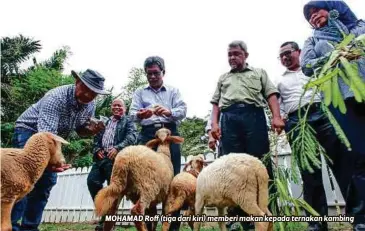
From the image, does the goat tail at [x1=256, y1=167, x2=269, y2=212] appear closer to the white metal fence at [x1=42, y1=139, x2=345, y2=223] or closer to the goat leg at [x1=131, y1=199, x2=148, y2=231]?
the goat leg at [x1=131, y1=199, x2=148, y2=231]

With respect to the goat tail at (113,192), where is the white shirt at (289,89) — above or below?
above

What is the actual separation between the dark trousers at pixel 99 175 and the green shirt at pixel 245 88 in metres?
1.46

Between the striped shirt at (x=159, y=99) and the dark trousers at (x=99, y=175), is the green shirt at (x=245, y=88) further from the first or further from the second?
the dark trousers at (x=99, y=175)

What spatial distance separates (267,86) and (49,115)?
1.79 meters

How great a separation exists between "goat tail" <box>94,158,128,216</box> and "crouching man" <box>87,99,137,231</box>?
1.28 meters

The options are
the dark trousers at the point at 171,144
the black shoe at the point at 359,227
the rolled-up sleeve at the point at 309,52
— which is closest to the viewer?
the black shoe at the point at 359,227

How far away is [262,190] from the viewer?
2.57 meters

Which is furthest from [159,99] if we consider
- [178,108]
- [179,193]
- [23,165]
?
[23,165]

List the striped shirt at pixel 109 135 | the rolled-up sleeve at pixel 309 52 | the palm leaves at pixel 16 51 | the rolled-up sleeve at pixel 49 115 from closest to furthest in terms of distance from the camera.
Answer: the rolled-up sleeve at pixel 309 52 < the rolled-up sleeve at pixel 49 115 < the striped shirt at pixel 109 135 < the palm leaves at pixel 16 51

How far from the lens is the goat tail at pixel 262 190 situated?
100.0 inches

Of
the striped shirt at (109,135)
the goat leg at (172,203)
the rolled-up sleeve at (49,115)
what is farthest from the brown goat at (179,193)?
the striped shirt at (109,135)

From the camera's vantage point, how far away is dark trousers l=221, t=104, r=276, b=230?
3199 mm

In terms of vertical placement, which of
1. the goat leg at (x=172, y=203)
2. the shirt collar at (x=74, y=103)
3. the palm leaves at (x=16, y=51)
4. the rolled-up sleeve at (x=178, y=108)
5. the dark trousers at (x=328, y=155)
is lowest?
the goat leg at (x=172, y=203)

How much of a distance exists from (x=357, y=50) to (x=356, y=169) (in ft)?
3.64
